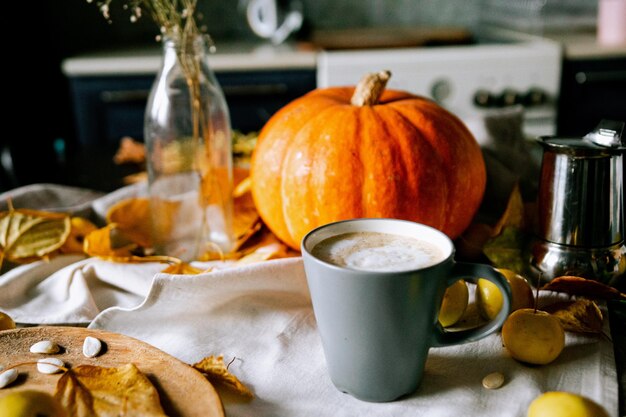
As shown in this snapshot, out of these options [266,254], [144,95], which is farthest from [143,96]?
[266,254]

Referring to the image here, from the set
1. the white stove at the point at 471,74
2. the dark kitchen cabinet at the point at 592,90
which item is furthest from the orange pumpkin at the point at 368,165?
the dark kitchen cabinet at the point at 592,90

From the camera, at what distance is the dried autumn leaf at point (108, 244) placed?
32.3 inches

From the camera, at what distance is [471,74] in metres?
2.19

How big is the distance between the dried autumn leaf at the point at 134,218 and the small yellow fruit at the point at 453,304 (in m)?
0.44

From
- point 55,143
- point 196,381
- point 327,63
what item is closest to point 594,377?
point 196,381

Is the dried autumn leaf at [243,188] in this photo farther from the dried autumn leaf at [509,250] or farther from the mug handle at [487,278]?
the mug handle at [487,278]

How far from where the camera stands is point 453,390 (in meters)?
0.55

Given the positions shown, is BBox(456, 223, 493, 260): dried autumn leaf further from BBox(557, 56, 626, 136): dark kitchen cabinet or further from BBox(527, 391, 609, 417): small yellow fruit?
BBox(557, 56, 626, 136): dark kitchen cabinet

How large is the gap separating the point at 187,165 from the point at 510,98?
1586mm

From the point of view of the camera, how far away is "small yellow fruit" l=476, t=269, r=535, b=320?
64 cm

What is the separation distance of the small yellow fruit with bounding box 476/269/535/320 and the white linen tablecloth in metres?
0.03

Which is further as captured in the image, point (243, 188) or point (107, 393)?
point (243, 188)

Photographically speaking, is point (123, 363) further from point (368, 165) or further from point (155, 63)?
point (155, 63)

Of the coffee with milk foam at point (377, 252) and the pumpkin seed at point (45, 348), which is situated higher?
the coffee with milk foam at point (377, 252)
